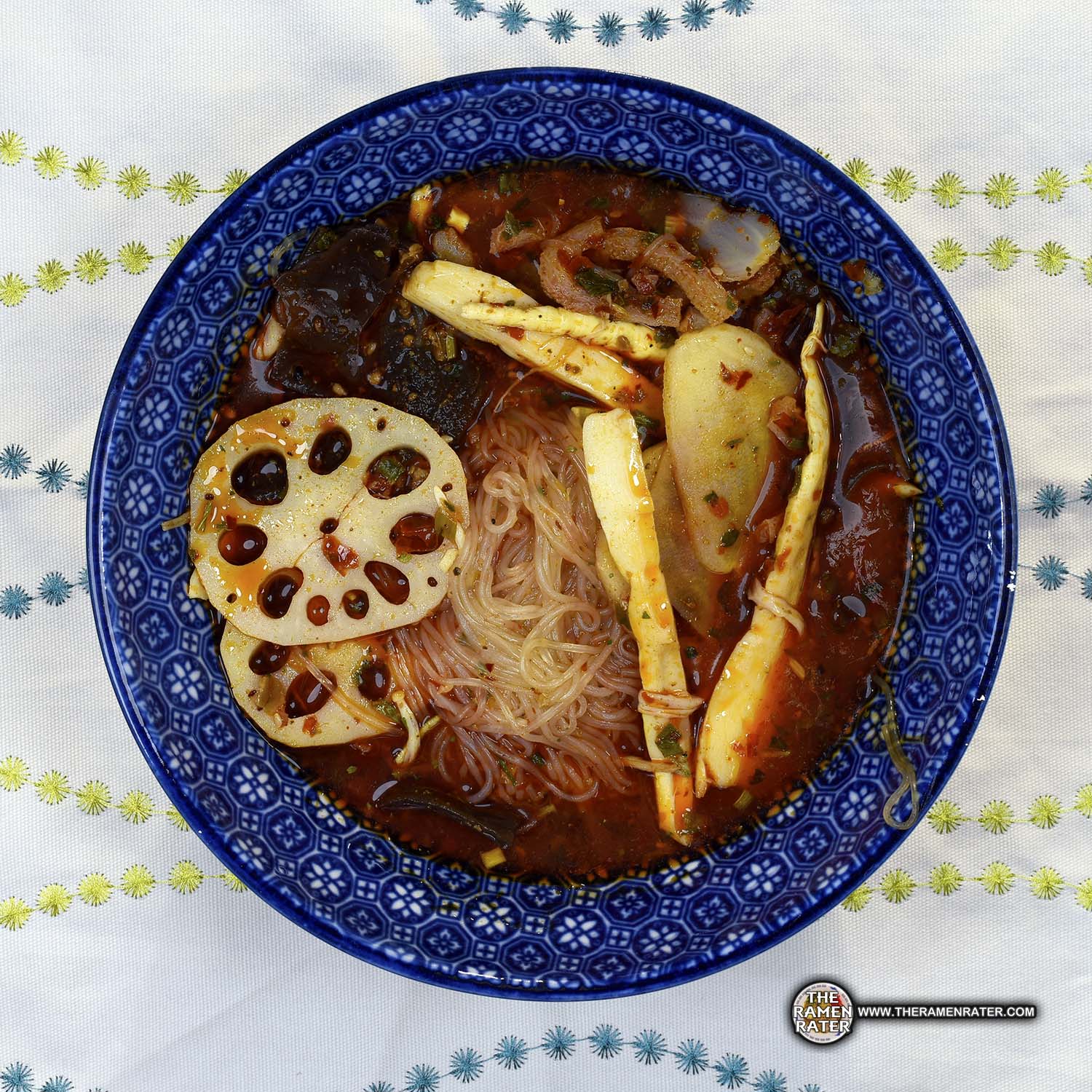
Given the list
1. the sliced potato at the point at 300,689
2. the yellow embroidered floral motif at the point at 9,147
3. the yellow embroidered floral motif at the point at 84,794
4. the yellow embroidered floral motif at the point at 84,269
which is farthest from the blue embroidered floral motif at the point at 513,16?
the yellow embroidered floral motif at the point at 84,794

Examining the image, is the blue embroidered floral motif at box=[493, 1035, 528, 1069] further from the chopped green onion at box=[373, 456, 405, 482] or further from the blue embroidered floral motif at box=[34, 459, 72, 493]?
the blue embroidered floral motif at box=[34, 459, 72, 493]

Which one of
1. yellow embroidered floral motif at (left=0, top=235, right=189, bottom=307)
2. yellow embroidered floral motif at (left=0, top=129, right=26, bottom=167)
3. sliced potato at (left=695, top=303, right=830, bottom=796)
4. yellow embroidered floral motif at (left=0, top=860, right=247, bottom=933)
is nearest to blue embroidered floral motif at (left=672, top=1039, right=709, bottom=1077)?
sliced potato at (left=695, top=303, right=830, bottom=796)

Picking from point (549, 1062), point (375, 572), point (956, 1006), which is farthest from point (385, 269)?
point (956, 1006)

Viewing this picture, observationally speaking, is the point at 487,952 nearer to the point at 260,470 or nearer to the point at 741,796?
the point at 741,796

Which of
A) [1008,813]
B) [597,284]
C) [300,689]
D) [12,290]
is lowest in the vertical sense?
[1008,813]

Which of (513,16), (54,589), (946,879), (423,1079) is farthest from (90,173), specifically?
(946,879)

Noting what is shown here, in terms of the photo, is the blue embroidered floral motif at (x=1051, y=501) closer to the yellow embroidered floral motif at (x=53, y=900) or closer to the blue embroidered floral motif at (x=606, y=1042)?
the blue embroidered floral motif at (x=606, y=1042)

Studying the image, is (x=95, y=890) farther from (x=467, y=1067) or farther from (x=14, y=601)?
(x=467, y=1067)
